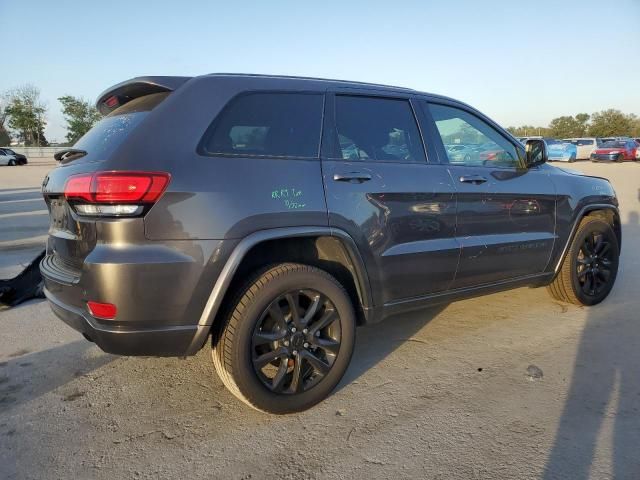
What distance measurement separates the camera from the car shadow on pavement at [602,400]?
7.56 ft

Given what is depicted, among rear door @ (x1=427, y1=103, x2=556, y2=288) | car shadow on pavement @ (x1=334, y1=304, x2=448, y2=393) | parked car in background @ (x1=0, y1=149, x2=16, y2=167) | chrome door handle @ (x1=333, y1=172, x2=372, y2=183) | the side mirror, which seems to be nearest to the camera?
chrome door handle @ (x1=333, y1=172, x2=372, y2=183)

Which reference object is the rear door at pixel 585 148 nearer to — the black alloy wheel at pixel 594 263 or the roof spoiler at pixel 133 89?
→ the black alloy wheel at pixel 594 263

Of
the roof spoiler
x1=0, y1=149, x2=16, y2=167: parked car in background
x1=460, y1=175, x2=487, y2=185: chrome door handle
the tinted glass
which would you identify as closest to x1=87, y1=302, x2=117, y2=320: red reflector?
the roof spoiler

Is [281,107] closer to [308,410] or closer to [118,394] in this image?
[308,410]

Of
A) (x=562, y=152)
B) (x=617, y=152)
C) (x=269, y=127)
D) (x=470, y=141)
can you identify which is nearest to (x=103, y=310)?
(x=269, y=127)

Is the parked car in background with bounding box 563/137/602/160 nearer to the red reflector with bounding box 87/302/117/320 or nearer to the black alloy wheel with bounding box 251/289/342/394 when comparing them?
the black alloy wheel with bounding box 251/289/342/394

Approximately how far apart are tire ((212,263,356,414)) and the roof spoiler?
3.83 feet

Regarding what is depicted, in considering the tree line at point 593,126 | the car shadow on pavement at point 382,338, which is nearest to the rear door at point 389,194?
the car shadow on pavement at point 382,338

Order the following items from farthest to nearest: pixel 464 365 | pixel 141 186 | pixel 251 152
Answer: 1. pixel 464 365
2. pixel 251 152
3. pixel 141 186

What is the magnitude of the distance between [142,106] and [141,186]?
2.17 ft

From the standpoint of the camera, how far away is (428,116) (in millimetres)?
3506

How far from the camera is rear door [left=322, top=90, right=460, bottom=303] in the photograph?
9.45 ft

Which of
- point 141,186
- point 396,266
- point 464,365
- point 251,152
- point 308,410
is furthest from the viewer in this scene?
point 464,365

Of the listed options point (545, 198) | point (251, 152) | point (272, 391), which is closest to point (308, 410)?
point (272, 391)
